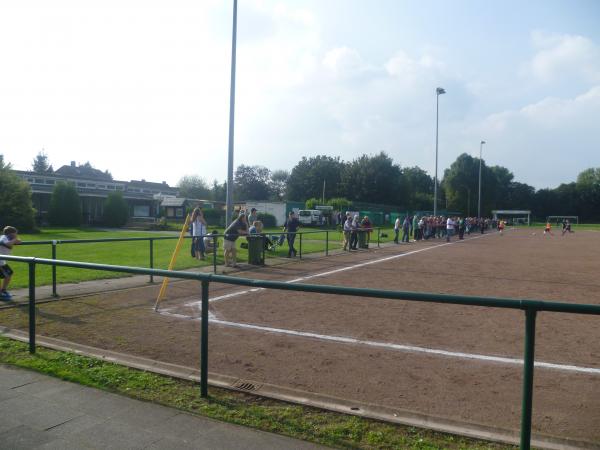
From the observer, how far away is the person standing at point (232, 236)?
14.0 meters

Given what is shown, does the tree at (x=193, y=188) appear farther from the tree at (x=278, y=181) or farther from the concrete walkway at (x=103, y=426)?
the concrete walkway at (x=103, y=426)

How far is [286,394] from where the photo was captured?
14.2 feet

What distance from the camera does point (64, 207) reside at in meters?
42.4

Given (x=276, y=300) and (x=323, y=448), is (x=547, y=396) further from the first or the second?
(x=276, y=300)

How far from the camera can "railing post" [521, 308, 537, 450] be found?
3098 mm

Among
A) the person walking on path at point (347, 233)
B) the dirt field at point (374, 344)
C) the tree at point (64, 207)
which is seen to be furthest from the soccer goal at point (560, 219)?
the dirt field at point (374, 344)

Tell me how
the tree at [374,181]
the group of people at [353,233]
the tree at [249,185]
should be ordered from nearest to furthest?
the group of people at [353,233] < the tree at [374,181] < the tree at [249,185]

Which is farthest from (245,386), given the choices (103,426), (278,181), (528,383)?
(278,181)

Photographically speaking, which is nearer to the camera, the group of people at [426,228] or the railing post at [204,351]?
the railing post at [204,351]

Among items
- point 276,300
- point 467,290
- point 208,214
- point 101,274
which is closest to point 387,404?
point 276,300

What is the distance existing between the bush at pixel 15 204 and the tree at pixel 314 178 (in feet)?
201

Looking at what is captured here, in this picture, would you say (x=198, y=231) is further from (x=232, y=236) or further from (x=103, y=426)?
(x=103, y=426)

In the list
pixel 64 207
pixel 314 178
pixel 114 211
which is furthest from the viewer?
pixel 314 178

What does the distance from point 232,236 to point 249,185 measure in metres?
107
